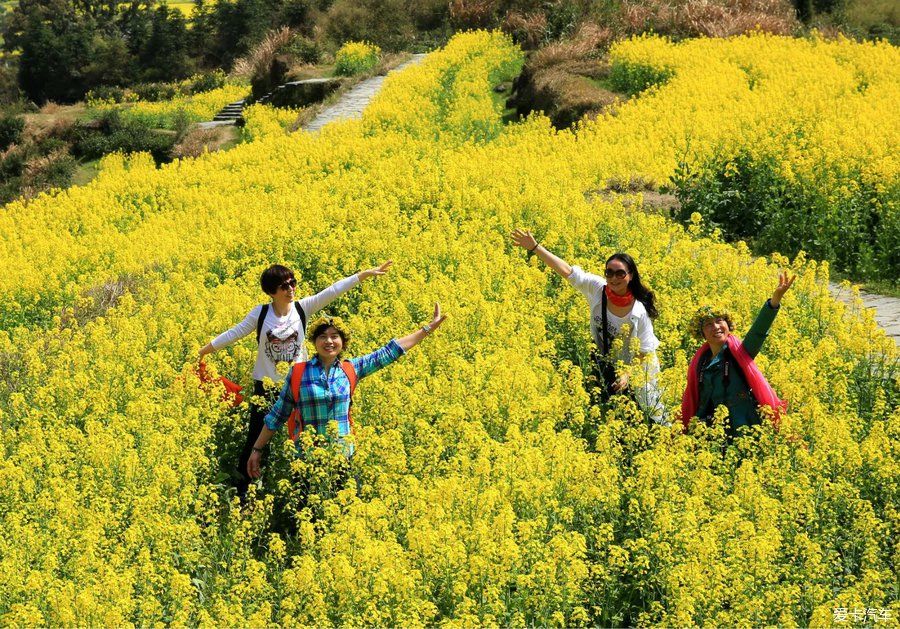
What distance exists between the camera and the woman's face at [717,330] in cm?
712

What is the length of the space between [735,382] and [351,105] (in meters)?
21.6

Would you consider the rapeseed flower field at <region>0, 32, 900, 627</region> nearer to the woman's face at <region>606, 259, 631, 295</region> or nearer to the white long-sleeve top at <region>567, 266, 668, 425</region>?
the white long-sleeve top at <region>567, 266, 668, 425</region>

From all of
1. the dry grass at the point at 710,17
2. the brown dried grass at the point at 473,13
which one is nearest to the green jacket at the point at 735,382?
the dry grass at the point at 710,17

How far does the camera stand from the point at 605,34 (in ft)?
95.3

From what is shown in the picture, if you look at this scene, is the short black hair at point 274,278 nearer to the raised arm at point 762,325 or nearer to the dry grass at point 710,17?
the raised arm at point 762,325

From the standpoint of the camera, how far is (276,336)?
7.79 meters

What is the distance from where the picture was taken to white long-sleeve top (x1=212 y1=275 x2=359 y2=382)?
7.81 meters

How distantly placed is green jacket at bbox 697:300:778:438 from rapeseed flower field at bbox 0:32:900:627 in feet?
1.05

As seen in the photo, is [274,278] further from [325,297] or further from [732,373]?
[732,373]

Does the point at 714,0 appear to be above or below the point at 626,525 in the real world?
below

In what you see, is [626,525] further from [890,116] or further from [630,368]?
[890,116]

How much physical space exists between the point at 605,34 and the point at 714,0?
4374mm

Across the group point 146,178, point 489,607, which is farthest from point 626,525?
point 146,178

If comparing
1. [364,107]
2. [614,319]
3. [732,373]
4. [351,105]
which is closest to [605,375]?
[614,319]
